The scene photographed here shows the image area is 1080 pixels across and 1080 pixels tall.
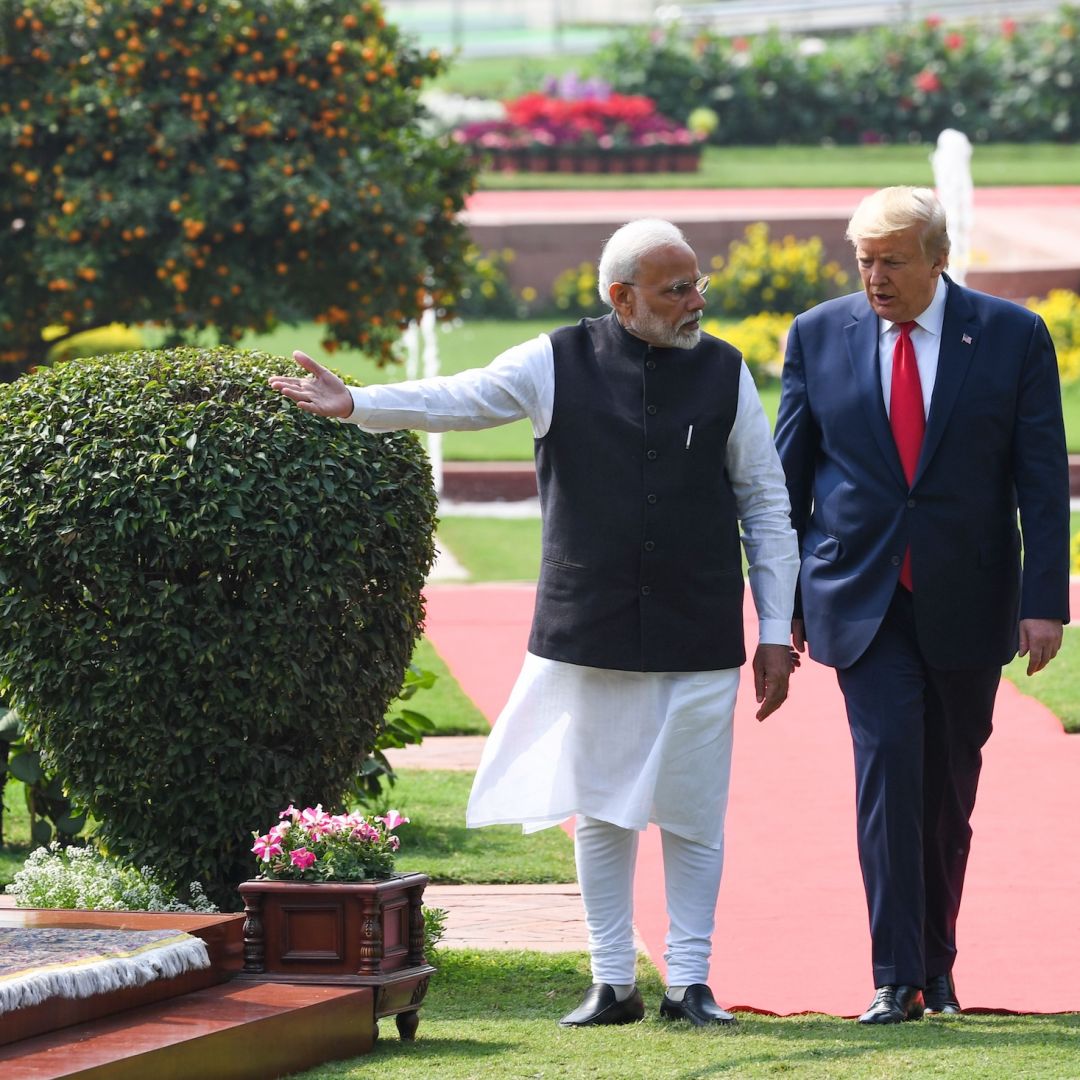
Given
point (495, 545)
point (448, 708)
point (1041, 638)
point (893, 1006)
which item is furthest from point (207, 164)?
point (893, 1006)

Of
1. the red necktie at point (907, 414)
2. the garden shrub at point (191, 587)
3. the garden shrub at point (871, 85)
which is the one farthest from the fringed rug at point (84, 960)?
the garden shrub at point (871, 85)

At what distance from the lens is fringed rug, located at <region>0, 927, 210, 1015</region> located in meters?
3.68

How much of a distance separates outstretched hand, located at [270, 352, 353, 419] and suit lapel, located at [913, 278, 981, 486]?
4.02ft

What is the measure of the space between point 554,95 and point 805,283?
50.7 ft

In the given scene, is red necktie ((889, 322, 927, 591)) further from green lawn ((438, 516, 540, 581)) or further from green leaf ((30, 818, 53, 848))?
green lawn ((438, 516, 540, 581))

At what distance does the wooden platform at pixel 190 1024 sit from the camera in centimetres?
358

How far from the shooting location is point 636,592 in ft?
14.0

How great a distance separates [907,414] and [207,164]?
8663 mm

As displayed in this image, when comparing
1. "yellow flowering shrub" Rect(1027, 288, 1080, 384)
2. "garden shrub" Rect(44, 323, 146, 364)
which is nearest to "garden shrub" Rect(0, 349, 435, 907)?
"garden shrub" Rect(44, 323, 146, 364)

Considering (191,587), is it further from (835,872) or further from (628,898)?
(835,872)

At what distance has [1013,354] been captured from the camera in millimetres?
4418

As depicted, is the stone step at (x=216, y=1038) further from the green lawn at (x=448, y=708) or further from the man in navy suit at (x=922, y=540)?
the green lawn at (x=448, y=708)

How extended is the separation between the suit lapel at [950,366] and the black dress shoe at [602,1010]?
1249 millimetres

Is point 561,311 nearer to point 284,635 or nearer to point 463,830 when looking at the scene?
point 463,830
